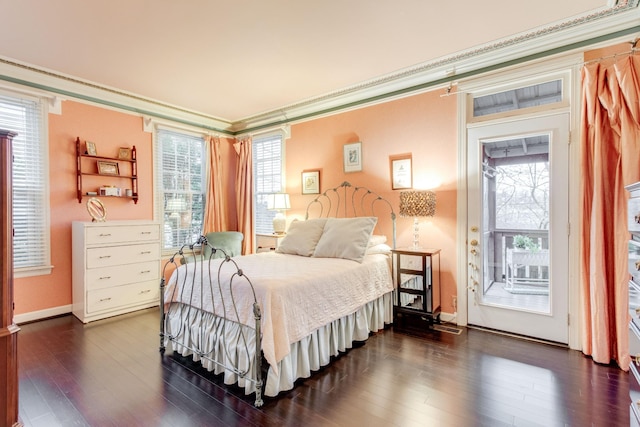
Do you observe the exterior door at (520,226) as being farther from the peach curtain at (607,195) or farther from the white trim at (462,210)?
the peach curtain at (607,195)

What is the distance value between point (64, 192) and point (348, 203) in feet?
11.0

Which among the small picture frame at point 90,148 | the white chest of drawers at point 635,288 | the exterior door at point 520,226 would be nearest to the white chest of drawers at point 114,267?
the small picture frame at point 90,148

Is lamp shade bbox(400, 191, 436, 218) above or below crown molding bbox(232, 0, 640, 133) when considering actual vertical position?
below

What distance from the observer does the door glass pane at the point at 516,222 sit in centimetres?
291

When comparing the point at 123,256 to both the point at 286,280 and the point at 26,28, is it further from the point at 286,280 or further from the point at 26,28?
the point at 286,280

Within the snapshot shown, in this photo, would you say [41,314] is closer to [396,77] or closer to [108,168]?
[108,168]

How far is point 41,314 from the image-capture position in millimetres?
3545

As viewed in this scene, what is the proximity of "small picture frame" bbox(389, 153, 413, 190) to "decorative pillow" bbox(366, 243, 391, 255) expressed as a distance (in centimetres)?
71

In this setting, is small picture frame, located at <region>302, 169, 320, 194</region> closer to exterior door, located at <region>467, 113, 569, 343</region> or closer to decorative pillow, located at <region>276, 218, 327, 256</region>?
decorative pillow, located at <region>276, 218, 327, 256</region>

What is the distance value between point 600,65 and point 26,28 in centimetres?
464

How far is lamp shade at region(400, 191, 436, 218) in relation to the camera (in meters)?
3.22

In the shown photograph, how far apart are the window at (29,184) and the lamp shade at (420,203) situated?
3.95 metres

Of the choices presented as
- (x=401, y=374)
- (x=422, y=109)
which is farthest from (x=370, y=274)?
(x=422, y=109)

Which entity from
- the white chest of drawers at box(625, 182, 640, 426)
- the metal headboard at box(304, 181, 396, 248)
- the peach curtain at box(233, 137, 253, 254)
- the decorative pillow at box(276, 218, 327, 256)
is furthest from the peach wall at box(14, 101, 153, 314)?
the white chest of drawers at box(625, 182, 640, 426)
